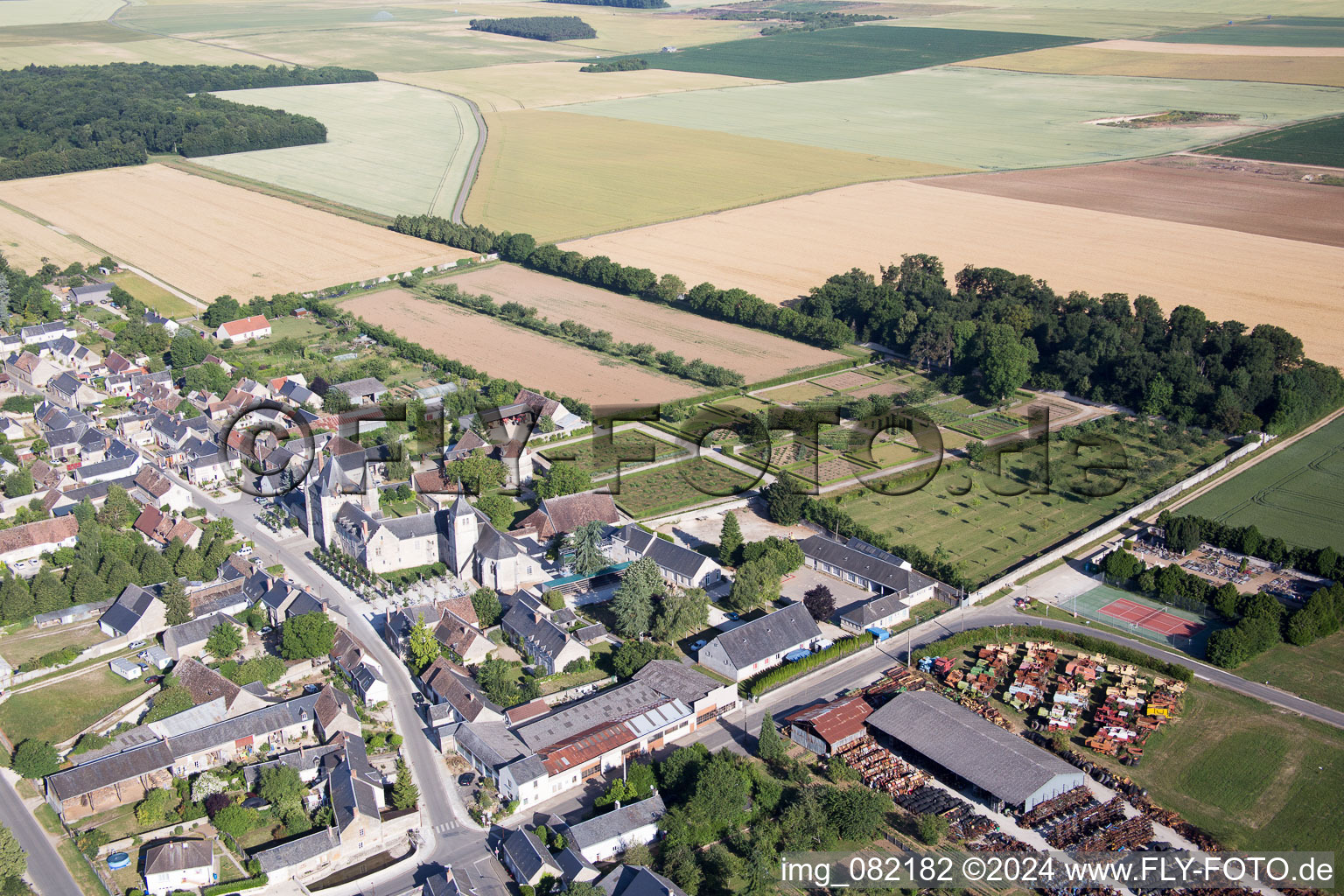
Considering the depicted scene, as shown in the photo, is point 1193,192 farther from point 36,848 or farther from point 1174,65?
point 36,848

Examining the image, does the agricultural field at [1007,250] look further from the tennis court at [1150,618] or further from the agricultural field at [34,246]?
the agricultural field at [34,246]

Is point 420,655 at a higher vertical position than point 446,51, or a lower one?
lower

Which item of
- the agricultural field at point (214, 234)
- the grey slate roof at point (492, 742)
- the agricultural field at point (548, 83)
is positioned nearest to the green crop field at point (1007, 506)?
the grey slate roof at point (492, 742)

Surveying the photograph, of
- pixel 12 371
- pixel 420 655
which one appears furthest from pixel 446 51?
pixel 420 655

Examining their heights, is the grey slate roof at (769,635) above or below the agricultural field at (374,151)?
below

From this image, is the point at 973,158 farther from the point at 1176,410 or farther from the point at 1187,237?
the point at 1176,410

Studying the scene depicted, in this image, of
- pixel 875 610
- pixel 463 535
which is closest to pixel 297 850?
pixel 463 535

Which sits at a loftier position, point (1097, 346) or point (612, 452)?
point (1097, 346)
